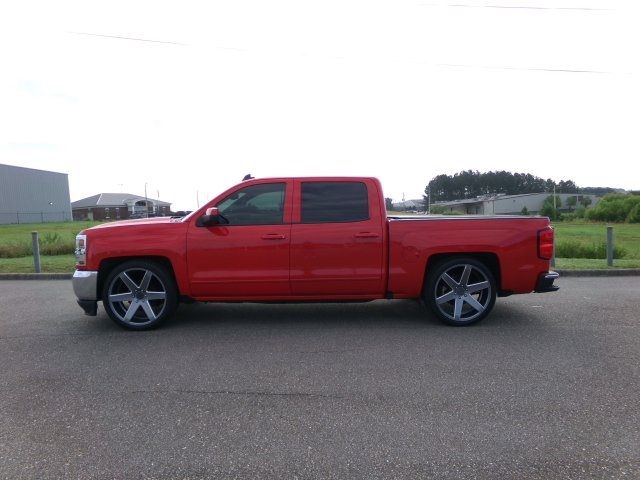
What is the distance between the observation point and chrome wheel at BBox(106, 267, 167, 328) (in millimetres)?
5699

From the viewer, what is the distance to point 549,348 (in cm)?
495

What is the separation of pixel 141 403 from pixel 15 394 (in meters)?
1.13

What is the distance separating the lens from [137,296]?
5742 millimetres

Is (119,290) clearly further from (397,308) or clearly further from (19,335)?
(397,308)

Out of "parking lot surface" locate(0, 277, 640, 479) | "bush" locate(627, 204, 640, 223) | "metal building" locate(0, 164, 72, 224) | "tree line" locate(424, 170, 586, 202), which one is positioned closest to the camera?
"parking lot surface" locate(0, 277, 640, 479)

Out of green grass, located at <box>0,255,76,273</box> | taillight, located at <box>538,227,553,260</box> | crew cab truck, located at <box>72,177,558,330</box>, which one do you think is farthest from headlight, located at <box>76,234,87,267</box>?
green grass, located at <box>0,255,76,273</box>

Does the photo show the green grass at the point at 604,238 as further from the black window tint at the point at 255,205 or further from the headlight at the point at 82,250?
the headlight at the point at 82,250

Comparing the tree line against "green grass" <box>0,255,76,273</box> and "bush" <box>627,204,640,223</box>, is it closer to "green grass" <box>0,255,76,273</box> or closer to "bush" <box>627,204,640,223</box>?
"bush" <box>627,204,640,223</box>

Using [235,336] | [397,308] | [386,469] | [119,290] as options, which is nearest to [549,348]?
[397,308]

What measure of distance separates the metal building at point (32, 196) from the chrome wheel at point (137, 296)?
78.1m

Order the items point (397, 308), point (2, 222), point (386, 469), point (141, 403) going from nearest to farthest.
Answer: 1. point (386, 469)
2. point (141, 403)
3. point (397, 308)
4. point (2, 222)

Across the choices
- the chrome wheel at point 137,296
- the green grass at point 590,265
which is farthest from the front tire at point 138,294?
the green grass at point 590,265

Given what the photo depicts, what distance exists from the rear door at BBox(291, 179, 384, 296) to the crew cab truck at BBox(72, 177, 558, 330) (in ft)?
0.04

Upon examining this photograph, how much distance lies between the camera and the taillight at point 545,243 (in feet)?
18.7
